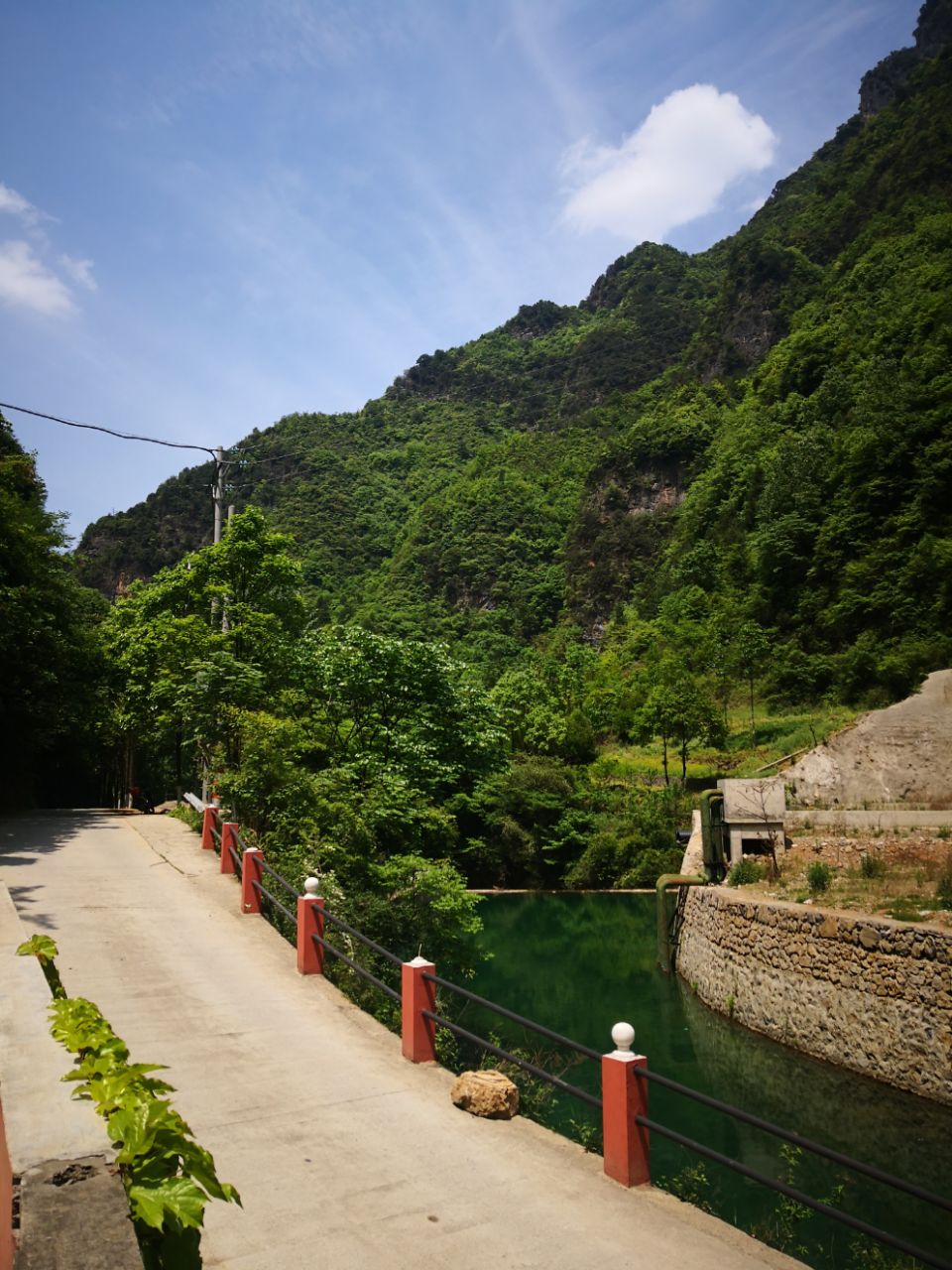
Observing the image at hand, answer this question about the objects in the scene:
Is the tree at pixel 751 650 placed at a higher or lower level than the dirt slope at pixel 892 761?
higher

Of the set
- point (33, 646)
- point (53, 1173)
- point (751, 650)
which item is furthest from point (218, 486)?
point (751, 650)

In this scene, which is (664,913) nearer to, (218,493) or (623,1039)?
(218,493)

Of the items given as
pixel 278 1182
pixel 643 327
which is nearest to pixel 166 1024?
pixel 278 1182

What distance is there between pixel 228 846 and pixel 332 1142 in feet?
30.0

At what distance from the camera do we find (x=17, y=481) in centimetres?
2825

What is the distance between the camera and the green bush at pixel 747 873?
20000 millimetres

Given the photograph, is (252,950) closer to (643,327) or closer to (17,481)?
(17,481)

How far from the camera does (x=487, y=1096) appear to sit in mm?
6500

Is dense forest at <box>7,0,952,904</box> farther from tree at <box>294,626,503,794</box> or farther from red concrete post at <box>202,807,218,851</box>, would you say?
red concrete post at <box>202,807,218,851</box>

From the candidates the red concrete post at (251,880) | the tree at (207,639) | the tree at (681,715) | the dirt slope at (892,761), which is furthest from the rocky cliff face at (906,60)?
the red concrete post at (251,880)

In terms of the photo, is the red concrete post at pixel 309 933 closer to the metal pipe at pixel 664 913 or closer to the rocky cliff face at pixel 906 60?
the metal pipe at pixel 664 913

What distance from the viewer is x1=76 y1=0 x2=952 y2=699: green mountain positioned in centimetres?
4431

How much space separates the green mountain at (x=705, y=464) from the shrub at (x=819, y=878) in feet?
52.7

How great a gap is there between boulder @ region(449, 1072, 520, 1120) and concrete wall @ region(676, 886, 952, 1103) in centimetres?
896
